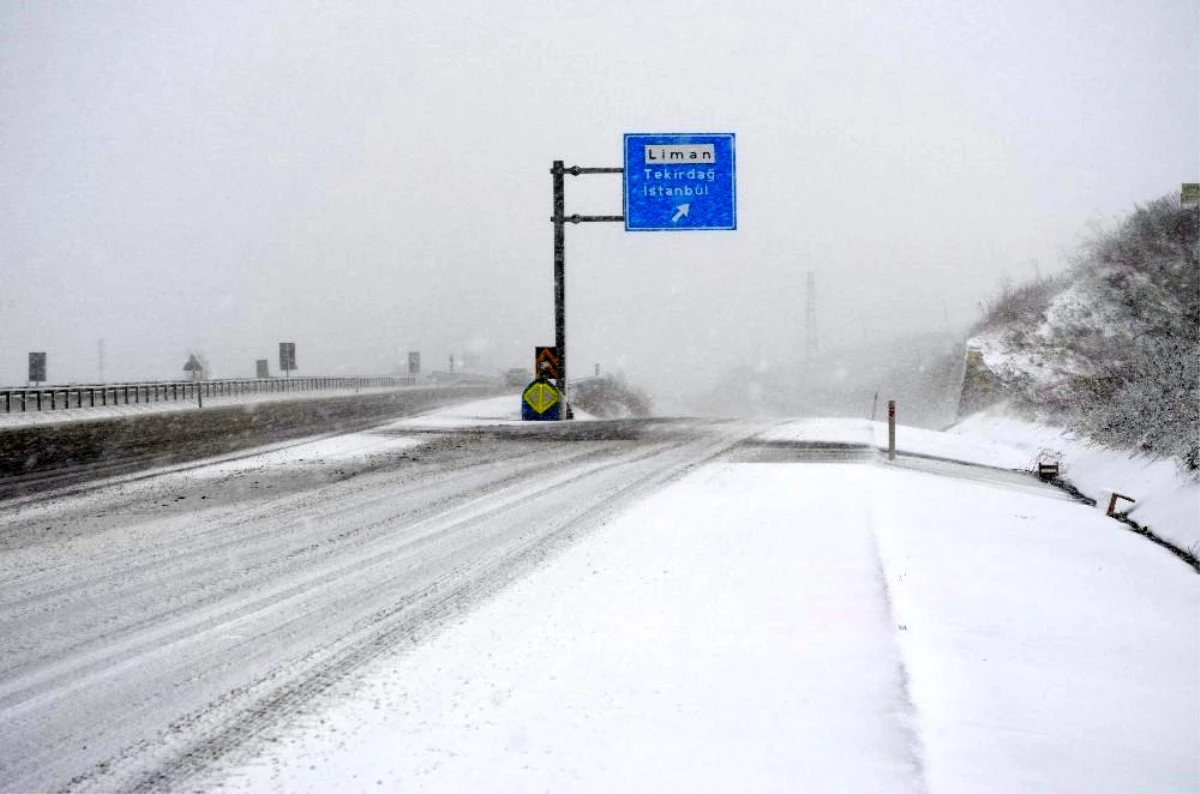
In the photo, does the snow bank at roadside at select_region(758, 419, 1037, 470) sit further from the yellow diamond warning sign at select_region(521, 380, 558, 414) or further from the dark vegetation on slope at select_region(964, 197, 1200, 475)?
the yellow diamond warning sign at select_region(521, 380, 558, 414)

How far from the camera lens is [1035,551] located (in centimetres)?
761

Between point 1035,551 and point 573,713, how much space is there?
5.65 meters

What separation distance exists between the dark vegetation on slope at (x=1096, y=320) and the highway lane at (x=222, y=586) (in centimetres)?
1440

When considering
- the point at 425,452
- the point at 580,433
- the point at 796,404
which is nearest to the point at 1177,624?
the point at 425,452

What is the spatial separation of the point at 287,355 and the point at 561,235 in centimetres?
2693

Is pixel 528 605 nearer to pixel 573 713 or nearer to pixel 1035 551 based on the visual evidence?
pixel 573 713

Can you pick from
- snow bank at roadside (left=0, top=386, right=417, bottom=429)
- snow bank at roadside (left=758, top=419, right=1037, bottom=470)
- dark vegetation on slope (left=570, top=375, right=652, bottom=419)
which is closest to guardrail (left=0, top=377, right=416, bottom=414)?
snow bank at roadside (left=0, top=386, right=417, bottom=429)

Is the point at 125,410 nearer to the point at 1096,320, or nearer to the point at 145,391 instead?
the point at 145,391

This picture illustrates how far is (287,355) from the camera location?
4438 centimetres

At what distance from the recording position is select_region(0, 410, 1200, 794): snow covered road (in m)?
3.24

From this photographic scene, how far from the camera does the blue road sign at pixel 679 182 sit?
21.5 metres

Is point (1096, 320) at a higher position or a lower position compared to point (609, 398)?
higher

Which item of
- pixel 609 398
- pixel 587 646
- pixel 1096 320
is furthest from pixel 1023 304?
pixel 587 646

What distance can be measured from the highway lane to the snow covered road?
0.03m
